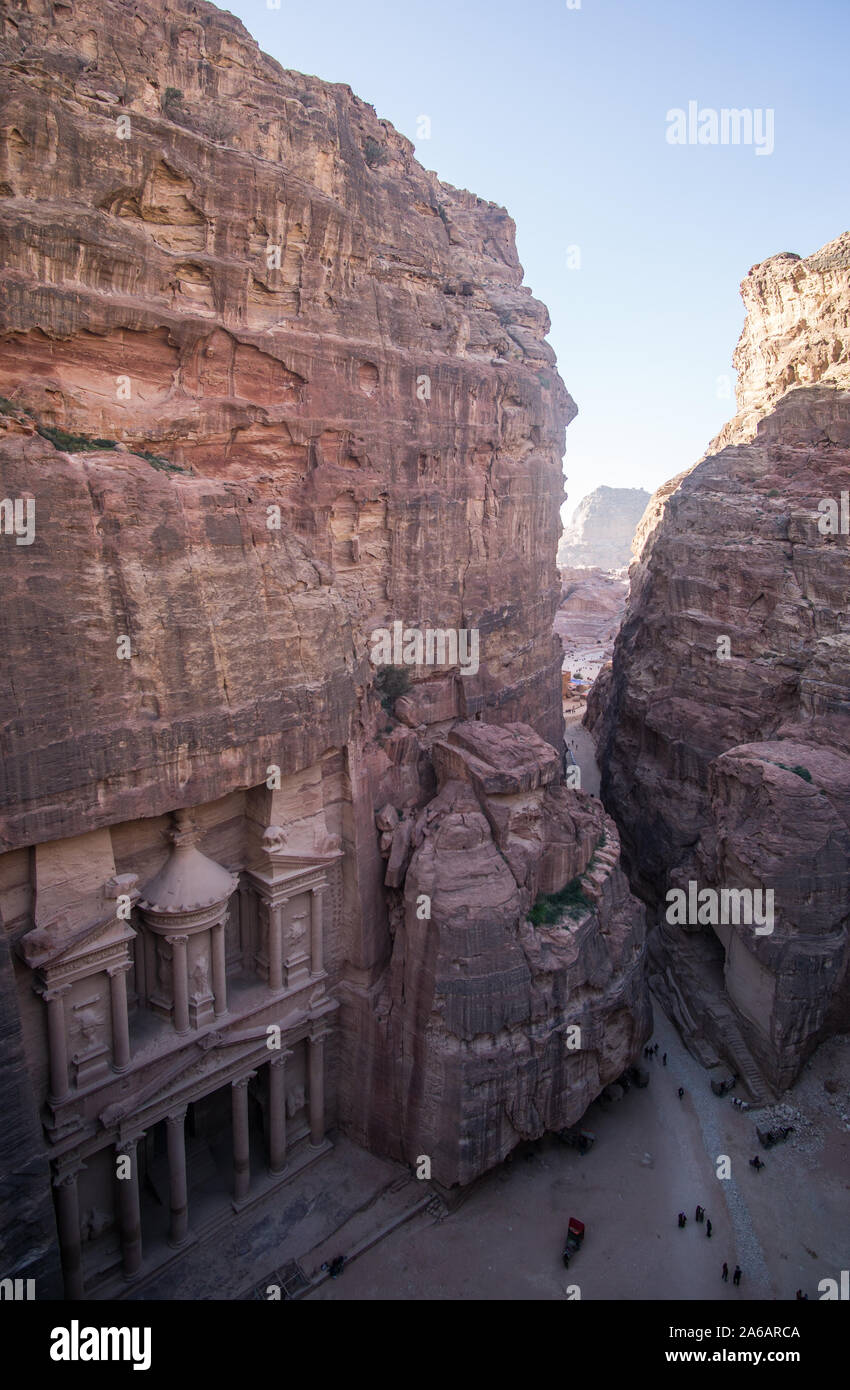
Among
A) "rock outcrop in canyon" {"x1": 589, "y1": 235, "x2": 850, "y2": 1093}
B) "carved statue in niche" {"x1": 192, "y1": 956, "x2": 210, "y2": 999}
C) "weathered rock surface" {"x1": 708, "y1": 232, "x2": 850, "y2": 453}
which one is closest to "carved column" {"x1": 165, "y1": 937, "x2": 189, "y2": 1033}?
"carved statue in niche" {"x1": 192, "y1": 956, "x2": 210, "y2": 999}

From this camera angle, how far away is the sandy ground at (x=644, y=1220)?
17.1 m

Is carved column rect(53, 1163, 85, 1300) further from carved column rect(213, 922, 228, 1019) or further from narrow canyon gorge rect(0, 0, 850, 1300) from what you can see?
carved column rect(213, 922, 228, 1019)

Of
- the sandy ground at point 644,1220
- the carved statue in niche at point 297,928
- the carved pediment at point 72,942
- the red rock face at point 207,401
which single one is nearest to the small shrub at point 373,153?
the red rock face at point 207,401

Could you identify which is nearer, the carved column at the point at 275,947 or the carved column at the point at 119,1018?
the carved column at the point at 119,1018

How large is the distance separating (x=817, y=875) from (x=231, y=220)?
21.4 m

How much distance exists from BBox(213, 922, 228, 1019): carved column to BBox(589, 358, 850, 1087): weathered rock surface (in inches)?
556

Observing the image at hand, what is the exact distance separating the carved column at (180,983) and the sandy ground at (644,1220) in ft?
20.3

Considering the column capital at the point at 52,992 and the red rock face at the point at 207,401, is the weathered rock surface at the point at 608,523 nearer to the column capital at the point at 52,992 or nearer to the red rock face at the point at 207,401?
the red rock face at the point at 207,401

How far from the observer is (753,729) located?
28812mm

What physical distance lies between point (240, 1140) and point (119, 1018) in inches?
187

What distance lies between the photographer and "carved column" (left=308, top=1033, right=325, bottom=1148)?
19.5 m

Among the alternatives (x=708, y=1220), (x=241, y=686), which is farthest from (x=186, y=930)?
(x=708, y=1220)
